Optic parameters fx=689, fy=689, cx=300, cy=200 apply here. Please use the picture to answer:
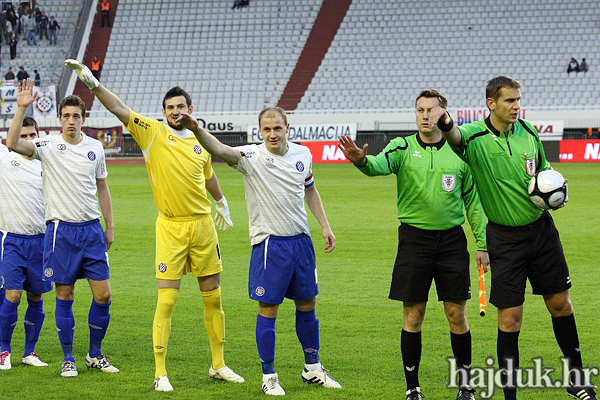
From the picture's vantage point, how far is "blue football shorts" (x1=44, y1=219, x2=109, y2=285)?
515 cm

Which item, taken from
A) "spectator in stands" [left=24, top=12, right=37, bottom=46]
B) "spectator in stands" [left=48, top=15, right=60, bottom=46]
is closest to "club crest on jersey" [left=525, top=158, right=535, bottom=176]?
"spectator in stands" [left=48, top=15, right=60, bottom=46]

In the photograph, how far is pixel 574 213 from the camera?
13.4m

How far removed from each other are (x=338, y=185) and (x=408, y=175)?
14354mm

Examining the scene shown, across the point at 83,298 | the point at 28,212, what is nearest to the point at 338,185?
the point at 83,298

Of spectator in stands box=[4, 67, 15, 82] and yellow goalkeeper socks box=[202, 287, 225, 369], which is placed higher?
spectator in stands box=[4, 67, 15, 82]

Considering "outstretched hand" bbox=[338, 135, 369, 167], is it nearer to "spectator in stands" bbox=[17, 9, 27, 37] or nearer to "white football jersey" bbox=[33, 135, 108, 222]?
"white football jersey" bbox=[33, 135, 108, 222]

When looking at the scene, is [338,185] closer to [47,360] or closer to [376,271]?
[376,271]

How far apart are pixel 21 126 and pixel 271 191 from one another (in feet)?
6.35

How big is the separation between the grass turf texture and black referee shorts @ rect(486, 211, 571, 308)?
755 mm

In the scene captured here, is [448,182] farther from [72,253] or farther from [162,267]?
[72,253]

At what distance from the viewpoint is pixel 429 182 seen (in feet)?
14.6

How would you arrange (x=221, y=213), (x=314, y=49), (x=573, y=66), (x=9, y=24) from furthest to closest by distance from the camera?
(x=9, y=24)
(x=314, y=49)
(x=573, y=66)
(x=221, y=213)

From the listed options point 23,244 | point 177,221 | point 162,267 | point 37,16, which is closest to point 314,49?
point 37,16

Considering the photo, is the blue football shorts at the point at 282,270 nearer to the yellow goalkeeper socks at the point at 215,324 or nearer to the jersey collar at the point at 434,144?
the yellow goalkeeper socks at the point at 215,324
